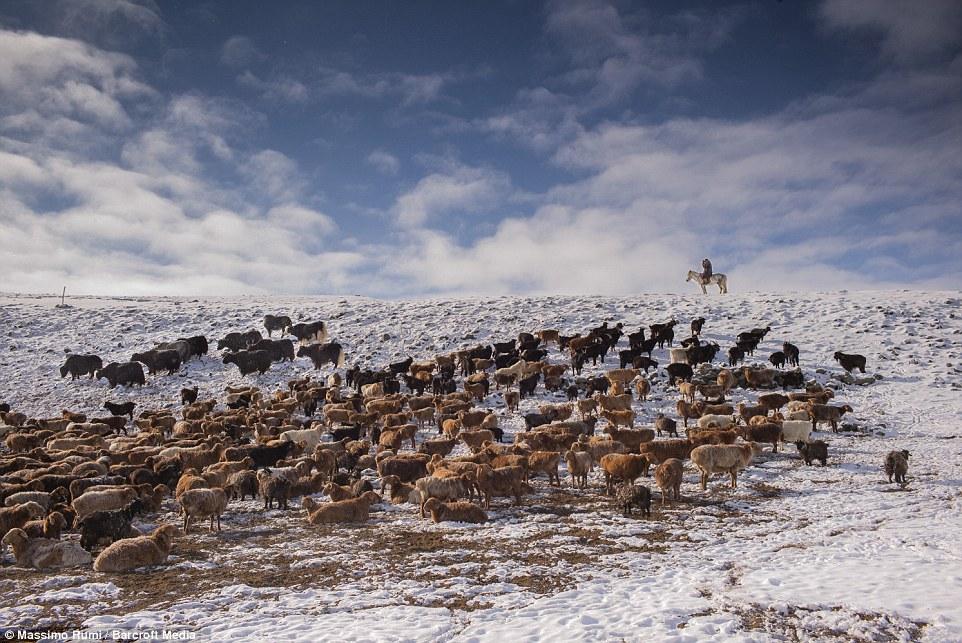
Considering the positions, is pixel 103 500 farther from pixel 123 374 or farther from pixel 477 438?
pixel 123 374

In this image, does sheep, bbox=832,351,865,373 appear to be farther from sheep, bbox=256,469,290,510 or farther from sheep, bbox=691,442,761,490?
sheep, bbox=256,469,290,510

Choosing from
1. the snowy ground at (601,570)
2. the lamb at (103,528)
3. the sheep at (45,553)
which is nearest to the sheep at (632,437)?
the snowy ground at (601,570)

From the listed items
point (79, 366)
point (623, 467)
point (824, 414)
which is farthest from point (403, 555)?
point (79, 366)

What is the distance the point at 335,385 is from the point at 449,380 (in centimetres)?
547

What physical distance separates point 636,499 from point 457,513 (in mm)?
3487

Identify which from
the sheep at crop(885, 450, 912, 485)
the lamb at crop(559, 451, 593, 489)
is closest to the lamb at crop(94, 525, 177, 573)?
the lamb at crop(559, 451, 593, 489)

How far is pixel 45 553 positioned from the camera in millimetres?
9734

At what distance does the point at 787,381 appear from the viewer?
24.6m

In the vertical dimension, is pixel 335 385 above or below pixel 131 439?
above

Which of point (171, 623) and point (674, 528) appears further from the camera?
point (674, 528)

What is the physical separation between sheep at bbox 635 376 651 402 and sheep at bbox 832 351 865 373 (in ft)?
30.2

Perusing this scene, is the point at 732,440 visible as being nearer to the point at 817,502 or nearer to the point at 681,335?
→ the point at 817,502

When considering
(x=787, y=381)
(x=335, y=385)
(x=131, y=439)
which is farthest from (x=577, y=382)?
(x=131, y=439)

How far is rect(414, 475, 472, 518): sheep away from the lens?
43.4 ft
